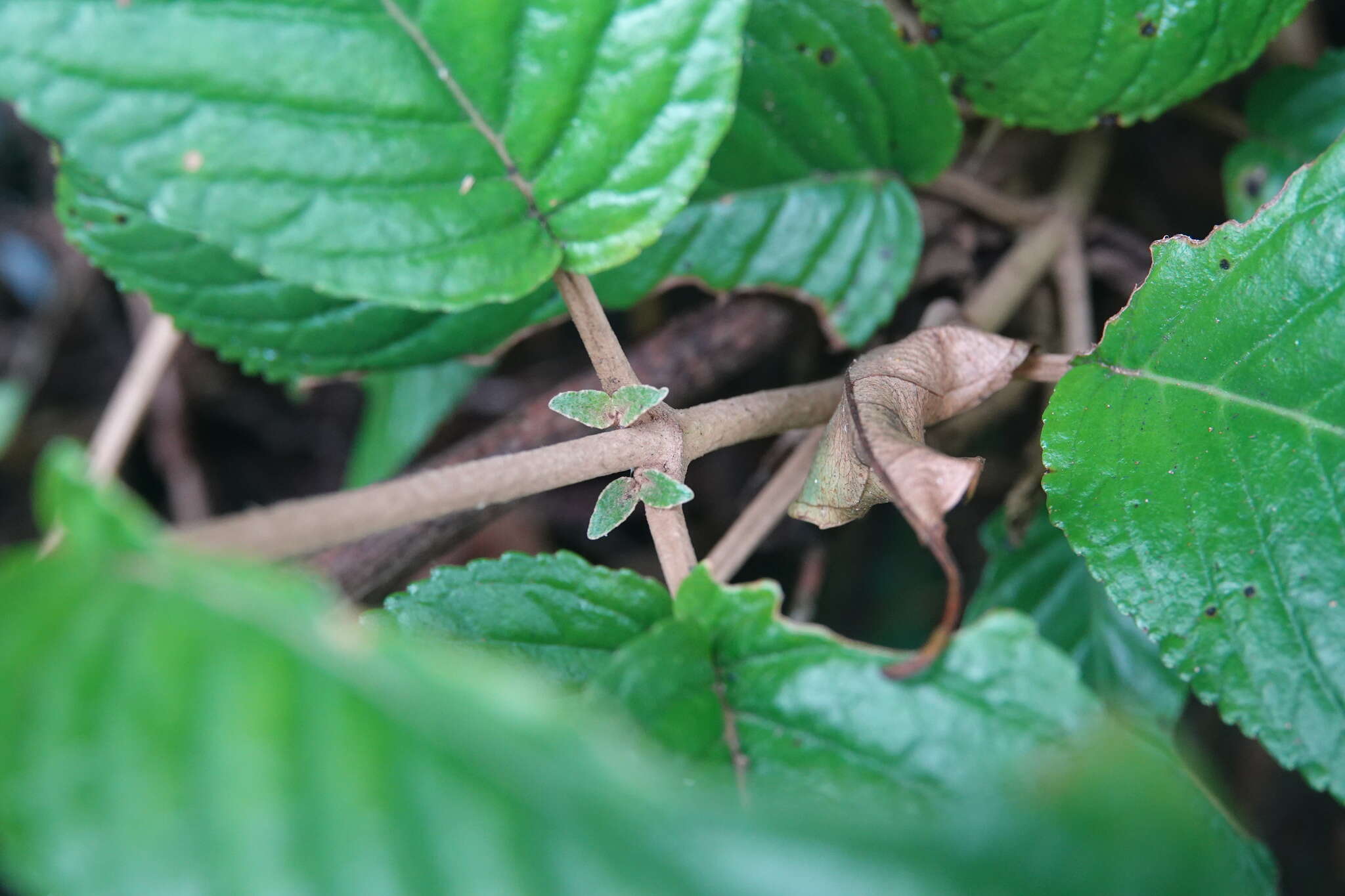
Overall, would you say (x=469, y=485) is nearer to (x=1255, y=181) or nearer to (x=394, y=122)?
(x=394, y=122)

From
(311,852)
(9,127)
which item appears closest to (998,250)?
(311,852)

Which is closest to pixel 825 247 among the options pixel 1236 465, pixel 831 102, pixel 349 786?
pixel 831 102

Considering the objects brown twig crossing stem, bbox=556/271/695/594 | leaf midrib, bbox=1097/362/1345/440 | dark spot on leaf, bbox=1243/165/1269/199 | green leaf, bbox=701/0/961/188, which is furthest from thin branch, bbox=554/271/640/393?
dark spot on leaf, bbox=1243/165/1269/199

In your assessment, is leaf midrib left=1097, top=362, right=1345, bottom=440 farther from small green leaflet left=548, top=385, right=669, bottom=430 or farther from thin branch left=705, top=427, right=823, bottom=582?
small green leaflet left=548, top=385, right=669, bottom=430

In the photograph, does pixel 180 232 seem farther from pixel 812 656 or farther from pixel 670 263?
pixel 812 656

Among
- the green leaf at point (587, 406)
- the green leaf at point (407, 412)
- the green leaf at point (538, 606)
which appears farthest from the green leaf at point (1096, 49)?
the green leaf at point (407, 412)

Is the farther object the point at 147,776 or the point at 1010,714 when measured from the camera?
the point at 1010,714

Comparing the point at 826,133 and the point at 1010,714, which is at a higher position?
the point at 826,133

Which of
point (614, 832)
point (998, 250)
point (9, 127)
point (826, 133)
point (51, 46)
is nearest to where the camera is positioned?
point (614, 832)

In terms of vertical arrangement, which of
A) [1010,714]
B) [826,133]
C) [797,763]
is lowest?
[797,763]
